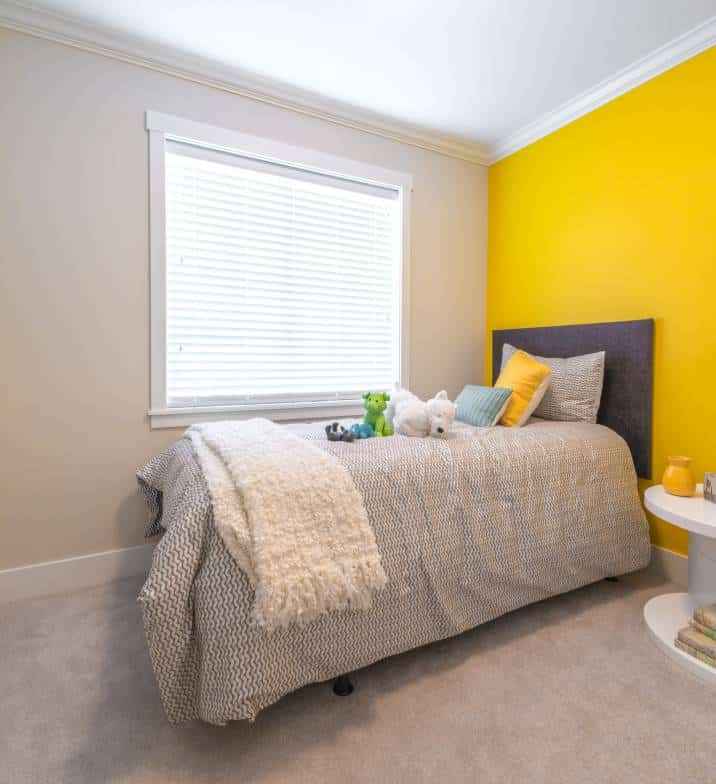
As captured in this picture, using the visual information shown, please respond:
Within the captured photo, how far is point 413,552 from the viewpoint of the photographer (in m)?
1.51

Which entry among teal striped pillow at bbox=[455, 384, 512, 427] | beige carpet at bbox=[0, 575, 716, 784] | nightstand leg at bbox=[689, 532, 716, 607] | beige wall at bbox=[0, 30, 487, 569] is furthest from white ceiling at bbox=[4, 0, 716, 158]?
beige carpet at bbox=[0, 575, 716, 784]

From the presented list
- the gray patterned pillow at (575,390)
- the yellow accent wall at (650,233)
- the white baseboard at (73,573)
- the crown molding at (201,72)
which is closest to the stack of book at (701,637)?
the yellow accent wall at (650,233)

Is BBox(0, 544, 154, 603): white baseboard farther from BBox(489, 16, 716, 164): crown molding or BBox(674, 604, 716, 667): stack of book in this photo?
BBox(489, 16, 716, 164): crown molding

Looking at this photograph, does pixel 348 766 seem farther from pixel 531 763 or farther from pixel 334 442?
pixel 334 442

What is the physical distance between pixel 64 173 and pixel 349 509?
2.07 m

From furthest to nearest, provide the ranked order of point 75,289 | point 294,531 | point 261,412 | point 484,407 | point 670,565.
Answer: point 261,412 < point 484,407 < point 670,565 < point 75,289 < point 294,531

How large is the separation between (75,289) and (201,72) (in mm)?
1301

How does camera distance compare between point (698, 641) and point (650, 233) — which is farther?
point (650, 233)

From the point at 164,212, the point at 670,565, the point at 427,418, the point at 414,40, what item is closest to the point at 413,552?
the point at 427,418

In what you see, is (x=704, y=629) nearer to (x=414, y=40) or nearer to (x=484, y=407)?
(x=484, y=407)

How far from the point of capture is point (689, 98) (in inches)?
85.9

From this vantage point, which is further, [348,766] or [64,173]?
[64,173]

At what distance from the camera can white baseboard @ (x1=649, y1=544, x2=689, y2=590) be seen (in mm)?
2207

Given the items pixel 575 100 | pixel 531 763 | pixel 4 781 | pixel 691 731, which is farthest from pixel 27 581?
pixel 575 100
